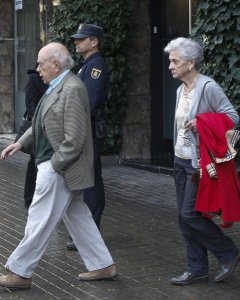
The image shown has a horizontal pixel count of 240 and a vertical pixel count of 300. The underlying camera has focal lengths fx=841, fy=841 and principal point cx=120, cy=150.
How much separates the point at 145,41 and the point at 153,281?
657cm

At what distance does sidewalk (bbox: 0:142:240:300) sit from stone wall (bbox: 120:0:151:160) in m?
1.32

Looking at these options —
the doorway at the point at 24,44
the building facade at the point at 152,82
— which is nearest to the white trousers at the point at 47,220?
the building facade at the point at 152,82

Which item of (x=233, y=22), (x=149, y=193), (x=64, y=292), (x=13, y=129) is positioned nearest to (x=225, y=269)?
(x=64, y=292)

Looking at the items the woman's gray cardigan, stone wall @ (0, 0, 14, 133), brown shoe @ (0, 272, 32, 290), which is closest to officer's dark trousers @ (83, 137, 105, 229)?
brown shoe @ (0, 272, 32, 290)

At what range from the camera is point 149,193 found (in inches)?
402

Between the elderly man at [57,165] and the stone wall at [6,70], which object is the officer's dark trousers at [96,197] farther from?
the stone wall at [6,70]

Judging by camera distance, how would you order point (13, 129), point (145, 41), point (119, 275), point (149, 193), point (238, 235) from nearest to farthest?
point (119, 275) < point (238, 235) < point (149, 193) < point (145, 41) < point (13, 129)

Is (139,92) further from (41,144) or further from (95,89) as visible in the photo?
(41,144)

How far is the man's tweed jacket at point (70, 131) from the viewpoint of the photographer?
5.84 m

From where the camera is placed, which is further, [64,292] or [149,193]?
[149,193]

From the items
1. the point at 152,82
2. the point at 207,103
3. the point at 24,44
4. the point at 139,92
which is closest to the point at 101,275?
the point at 207,103

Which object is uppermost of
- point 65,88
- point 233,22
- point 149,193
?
point 233,22

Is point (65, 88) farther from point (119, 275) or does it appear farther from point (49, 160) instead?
point (119, 275)

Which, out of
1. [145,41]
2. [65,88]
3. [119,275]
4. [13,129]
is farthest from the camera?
[13,129]
